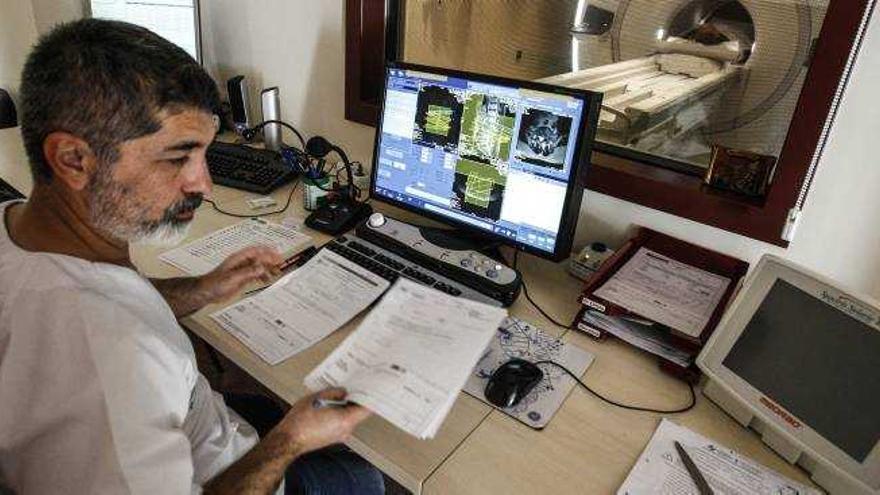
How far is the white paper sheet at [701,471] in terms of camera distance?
72 cm

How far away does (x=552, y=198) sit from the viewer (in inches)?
40.6

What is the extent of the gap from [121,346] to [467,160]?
74cm

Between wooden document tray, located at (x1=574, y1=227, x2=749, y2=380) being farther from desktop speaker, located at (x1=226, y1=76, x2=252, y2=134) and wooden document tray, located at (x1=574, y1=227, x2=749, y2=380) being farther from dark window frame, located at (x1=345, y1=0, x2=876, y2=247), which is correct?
desktop speaker, located at (x1=226, y1=76, x2=252, y2=134)

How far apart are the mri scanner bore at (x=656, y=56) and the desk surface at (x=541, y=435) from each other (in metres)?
0.48

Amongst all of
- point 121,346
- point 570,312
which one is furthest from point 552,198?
point 121,346

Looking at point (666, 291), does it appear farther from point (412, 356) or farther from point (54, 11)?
point (54, 11)

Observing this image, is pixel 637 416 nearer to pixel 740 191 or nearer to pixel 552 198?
pixel 552 198

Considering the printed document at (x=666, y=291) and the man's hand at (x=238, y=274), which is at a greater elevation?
the printed document at (x=666, y=291)

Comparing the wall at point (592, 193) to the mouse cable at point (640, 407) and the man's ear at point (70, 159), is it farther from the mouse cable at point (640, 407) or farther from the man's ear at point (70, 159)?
the man's ear at point (70, 159)

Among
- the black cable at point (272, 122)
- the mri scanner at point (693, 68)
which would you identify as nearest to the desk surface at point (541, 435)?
the mri scanner at point (693, 68)

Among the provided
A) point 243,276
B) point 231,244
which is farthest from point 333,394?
point 231,244

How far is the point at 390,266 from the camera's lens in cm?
112

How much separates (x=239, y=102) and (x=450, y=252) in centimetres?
114

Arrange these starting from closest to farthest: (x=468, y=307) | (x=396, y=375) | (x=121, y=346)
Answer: (x=121, y=346), (x=396, y=375), (x=468, y=307)
